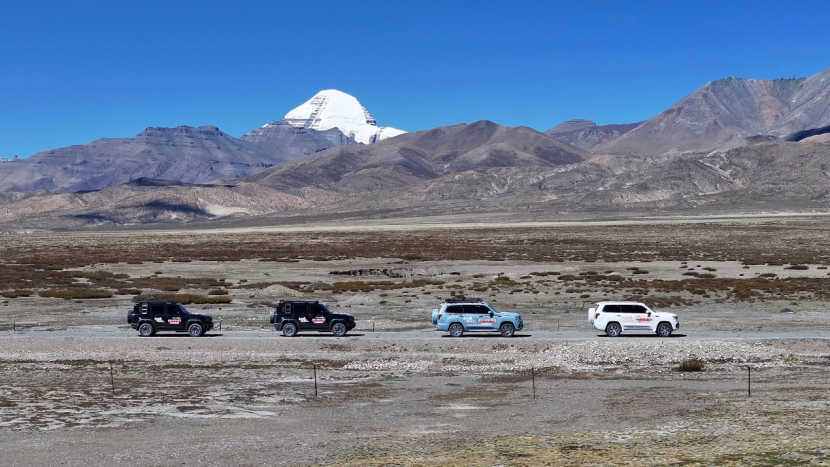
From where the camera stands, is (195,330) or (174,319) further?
(174,319)

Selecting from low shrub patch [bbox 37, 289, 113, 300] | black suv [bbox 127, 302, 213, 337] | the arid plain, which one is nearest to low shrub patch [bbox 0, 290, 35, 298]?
the arid plain

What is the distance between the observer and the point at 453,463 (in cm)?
1738

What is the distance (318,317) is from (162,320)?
6.68 m

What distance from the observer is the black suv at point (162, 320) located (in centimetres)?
3781

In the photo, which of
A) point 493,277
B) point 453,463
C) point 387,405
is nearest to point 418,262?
point 493,277

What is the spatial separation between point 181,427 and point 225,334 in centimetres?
1708

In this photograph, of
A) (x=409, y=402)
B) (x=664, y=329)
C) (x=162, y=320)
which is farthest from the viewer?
(x=162, y=320)

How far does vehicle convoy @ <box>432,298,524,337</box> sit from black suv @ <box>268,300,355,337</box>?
3.96m

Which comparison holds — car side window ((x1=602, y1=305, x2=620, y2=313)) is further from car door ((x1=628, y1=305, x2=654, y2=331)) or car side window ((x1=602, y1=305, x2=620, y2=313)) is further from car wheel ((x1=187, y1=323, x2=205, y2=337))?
car wheel ((x1=187, y1=323, x2=205, y2=337))

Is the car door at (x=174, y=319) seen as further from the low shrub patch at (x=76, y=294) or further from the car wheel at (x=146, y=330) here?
the low shrub patch at (x=76, y=294)

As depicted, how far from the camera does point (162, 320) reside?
3791cm

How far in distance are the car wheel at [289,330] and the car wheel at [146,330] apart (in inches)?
221

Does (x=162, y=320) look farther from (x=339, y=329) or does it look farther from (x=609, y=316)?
(x=609, y=316)

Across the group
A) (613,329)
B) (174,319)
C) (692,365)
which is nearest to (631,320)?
(613,329)
